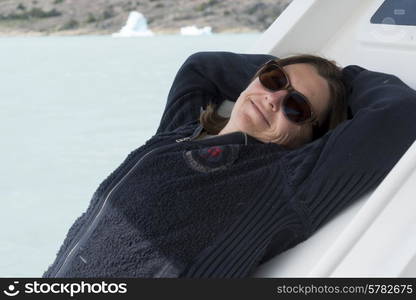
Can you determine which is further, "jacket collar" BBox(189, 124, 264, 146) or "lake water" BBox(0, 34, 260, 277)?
"lake water" BBox(0, 34, 260, 277)

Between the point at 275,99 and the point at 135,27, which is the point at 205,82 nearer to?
the point at 275,99

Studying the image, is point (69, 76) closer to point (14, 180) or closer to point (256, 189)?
point (14, 180)

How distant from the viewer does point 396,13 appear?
138cm

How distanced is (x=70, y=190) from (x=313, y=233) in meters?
3.88

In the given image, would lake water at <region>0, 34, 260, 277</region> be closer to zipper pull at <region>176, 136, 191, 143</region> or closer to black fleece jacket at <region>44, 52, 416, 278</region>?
zipper pull at <region>176, 136, 191, 143</region>

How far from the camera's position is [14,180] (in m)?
4.96

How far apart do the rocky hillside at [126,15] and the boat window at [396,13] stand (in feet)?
30.9

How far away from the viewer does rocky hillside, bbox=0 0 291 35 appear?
1149 cm

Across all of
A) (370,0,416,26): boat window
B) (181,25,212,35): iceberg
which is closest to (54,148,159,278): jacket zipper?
(370,0,416,26): boat window

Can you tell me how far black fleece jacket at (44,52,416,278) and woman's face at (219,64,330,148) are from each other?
48 mm

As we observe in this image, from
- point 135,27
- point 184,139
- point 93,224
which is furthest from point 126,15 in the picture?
point 93,224

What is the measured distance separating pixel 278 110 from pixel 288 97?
2cm

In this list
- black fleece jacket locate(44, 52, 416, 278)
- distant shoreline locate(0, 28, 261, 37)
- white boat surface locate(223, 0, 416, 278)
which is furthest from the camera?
distant shoreline locate(0, 28, 261, 37)

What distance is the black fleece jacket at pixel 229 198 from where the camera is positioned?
944 mm
